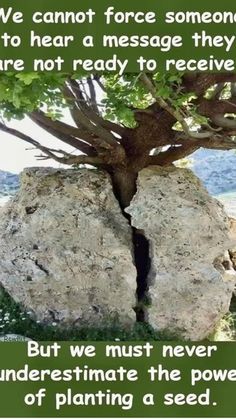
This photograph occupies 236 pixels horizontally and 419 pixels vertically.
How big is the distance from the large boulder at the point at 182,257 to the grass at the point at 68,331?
248 mm

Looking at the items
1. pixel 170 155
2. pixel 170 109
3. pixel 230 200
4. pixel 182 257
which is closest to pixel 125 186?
pixel 170 155

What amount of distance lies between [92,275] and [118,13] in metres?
4.83

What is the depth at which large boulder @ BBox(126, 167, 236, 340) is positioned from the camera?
31.0 feet

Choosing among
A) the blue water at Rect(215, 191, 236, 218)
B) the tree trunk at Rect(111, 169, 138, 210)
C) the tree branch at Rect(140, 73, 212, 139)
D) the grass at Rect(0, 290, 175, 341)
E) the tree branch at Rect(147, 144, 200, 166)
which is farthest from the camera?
the blue water at Rect(215, 191, 236, 218)

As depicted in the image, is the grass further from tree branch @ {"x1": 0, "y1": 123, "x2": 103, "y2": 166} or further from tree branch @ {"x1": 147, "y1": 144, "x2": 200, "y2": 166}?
tree branch @ {"x1": 147, "y1": 144, "x2": 200, "y2": 166}

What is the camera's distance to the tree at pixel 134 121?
7773 mm

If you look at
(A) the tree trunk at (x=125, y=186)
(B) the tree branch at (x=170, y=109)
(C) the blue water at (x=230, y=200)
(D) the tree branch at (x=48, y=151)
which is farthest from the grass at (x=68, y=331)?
(C) the blue water at (x=230, y=200)

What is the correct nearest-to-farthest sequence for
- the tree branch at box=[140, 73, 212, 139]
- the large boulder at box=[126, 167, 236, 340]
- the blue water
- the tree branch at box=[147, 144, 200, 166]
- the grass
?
the tree branch at box=[140, 73, 212, 139]
the grass
the large boulder at box=[126, 167, 236, 340]
the tree branch at box=[147, 144, 200, 166]
the blue water

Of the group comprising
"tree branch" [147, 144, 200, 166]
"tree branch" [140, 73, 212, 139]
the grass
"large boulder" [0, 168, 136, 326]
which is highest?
"tree branch" [140, 73, 212, 139]

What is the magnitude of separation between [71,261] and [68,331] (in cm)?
105

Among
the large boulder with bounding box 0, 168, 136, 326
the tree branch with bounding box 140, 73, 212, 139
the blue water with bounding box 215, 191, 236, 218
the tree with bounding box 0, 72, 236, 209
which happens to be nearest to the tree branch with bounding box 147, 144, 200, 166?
the tree with bounding box 0, 72, 236, 209

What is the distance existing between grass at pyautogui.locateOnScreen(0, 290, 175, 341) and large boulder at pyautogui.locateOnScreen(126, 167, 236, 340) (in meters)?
0.25

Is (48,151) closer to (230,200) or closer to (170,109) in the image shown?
(170,109)

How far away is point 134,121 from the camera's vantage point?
9.12 metres
